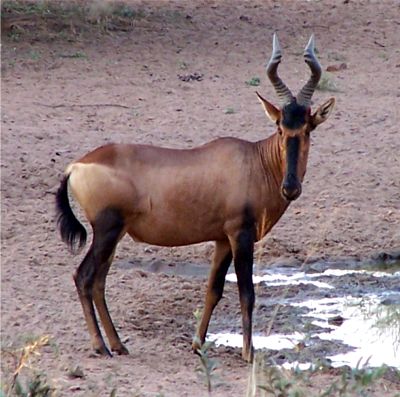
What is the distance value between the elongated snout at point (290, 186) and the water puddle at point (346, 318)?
0.92 metres

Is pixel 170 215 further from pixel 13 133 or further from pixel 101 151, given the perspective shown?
pixel 13 133

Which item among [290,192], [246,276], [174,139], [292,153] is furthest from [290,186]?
[174,139]

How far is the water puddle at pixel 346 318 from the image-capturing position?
8727 mm

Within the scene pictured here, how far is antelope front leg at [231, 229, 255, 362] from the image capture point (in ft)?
27.3

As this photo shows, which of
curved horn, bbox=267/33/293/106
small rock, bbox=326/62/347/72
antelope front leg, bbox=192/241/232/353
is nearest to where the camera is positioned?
curved horn, bbox=267/33/293/106

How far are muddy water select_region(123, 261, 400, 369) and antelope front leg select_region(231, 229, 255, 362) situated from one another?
0.59 feet

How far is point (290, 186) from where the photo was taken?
8.16 m

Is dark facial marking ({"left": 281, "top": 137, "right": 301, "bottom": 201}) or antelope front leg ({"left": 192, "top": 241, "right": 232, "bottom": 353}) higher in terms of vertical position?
dark facial marking ({"left": 281, "top": 137, "right": 301, "bottom": 201})

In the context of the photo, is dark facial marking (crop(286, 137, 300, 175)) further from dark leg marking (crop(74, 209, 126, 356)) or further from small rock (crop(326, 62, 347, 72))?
small rock (crop(326, 62, 347, 72))

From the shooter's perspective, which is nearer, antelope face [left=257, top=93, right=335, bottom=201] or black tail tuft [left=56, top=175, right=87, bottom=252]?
antelope face [left=257, top=93, right=335, bottom=201]

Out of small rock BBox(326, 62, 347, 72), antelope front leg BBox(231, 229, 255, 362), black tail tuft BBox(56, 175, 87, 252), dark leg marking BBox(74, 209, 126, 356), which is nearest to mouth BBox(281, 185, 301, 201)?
antelope front leg BBox(231, 229, 255, 362)

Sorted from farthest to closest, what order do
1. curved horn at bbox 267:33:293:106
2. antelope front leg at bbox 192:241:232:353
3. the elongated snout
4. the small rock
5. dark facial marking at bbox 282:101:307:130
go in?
the small rock, antelope front leg at bbox 192:241:232:353, curved horn at bbox 267:33:293:106, dark facial marking at bbox 282:101:307:130, the elongated snout

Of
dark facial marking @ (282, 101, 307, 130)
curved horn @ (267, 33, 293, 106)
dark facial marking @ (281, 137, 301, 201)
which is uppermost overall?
curved horn @ (267, 33, 293, 106)

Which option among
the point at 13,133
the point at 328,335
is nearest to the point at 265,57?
the point at 13,133
